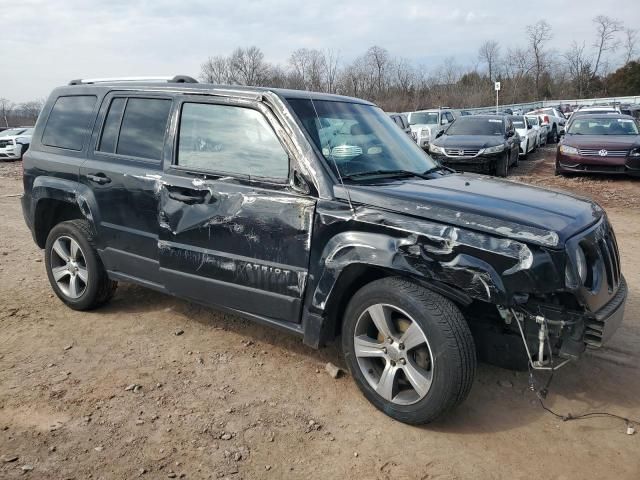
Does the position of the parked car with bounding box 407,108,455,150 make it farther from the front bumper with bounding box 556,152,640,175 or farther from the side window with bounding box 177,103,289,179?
the side window with bounding box 177,103,289,179

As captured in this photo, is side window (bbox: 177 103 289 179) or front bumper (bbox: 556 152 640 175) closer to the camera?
side window (bbox: 177 103 289 179)

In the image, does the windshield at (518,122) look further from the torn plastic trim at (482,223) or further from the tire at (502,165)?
the torn plastic trim at (482,223)

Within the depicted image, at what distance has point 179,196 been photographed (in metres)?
3.81

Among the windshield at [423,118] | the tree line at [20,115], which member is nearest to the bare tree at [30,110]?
the tree line at [20,115]

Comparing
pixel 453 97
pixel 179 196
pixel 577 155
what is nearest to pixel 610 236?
pixel 179 196

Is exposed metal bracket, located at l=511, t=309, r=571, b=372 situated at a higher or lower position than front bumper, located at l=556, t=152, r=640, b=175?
lower

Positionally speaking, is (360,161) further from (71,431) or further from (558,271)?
(71,431)

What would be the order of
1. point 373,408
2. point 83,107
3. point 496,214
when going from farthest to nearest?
point 83,107
point 373,408
point 496,214

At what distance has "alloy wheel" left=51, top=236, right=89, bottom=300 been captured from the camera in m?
4.75

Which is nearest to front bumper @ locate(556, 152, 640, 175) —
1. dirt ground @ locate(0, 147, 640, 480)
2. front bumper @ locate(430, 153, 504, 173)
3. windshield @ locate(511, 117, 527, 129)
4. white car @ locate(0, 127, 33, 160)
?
front bumper @ locate(430, 153, 504, 173)

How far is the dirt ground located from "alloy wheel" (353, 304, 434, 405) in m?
0.20

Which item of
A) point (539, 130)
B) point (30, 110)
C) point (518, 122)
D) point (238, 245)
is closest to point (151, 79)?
point (238, 245)

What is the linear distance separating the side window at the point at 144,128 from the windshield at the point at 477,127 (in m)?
11.3

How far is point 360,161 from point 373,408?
163 cm
